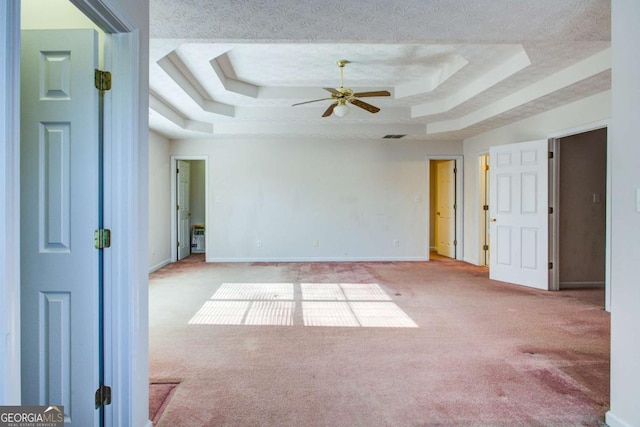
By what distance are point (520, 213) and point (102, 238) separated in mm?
5262

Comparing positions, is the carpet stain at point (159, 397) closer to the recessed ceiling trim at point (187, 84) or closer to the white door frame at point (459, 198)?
the recessed ceiling trim at point (187, 84)

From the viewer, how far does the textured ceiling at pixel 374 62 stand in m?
2.26

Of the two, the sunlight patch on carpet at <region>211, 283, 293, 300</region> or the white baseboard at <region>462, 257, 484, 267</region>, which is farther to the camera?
the white baseboard at <region>462, 257, 484, 267</region>

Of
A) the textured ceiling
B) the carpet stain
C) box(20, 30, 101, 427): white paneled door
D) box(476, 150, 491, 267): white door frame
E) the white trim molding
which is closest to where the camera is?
A: the white trim molding

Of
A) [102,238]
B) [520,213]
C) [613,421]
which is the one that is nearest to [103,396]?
[102,238]

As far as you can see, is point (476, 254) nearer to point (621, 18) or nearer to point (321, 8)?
point (621, 18)

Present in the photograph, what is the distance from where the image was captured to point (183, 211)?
7.74m

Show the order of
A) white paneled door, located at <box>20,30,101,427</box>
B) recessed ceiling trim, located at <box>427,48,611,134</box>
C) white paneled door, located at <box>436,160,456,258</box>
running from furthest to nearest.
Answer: white paneled door, located at <box>436,160,456,258</box>, recessed ceiling trim, located at <box>427,48,611,134</box>, white paneled door, located at <box>20,30,101,427</box>

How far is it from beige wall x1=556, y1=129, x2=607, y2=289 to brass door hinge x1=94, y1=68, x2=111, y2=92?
544cm

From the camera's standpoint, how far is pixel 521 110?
4801 mm

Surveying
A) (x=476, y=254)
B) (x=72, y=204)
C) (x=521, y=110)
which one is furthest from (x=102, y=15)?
(x=476, y=254)

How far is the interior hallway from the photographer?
6.69 feet

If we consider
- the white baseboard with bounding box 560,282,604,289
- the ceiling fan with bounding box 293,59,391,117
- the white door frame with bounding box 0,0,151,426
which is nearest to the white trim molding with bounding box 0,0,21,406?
the white door frame with bounding box 0,0,151,426

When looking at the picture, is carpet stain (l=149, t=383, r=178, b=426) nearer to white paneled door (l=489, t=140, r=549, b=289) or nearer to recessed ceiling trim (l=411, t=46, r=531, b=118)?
recessed ceiling trim (l=411, t=46, r=531, b=118)
